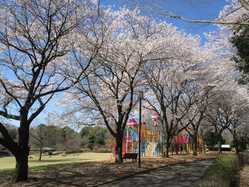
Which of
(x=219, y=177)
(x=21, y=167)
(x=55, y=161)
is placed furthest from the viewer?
(x=55, y=161)

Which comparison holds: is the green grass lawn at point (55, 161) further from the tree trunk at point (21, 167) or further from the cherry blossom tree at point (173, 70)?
the tree trunk at point (21, 167)

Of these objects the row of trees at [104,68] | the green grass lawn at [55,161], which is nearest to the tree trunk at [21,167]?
the row of trees at [104,68]

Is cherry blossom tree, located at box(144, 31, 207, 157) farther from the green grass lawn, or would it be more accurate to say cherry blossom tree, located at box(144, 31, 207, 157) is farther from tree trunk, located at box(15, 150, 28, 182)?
tree trunk, located at box(15, 150, 28, 182)

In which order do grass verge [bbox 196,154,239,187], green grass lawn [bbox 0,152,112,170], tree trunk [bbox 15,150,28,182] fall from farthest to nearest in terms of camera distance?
green grass lawn [bbox 0,152,112,170] → tree trunk [bbox 15,150,28,182] → grass verge [bbox 196,154,239,187]

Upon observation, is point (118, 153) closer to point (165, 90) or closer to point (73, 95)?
point (73, 95)

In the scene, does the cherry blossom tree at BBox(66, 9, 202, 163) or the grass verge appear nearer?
the grass verge

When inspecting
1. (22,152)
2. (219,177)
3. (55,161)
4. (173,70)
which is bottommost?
(55,161)

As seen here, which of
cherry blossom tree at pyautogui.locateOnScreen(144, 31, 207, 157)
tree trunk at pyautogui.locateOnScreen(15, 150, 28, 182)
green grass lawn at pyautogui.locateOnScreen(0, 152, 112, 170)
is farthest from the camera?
green grass lawn at pyautogui.locateOnScreen(0, 152, 112, 170)

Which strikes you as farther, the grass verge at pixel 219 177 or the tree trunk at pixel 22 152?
the tree trunk at pixel 22 152

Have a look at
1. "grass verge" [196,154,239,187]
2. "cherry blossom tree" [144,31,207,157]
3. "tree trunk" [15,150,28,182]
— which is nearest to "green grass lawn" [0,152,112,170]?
"cherry blossom tree" [144,31,207,157]

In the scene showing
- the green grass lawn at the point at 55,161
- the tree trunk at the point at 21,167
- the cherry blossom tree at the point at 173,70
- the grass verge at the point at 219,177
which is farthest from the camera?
the green grass lawn at the point at 55,161

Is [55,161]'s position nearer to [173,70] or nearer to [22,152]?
[173,70]

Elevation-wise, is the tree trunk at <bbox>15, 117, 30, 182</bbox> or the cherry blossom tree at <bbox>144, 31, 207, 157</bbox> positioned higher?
the cherry blossom tree at <bbox>144, 31, 207, 157</bbox>

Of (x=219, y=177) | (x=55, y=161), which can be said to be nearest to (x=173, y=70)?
(x=219, y=177)
